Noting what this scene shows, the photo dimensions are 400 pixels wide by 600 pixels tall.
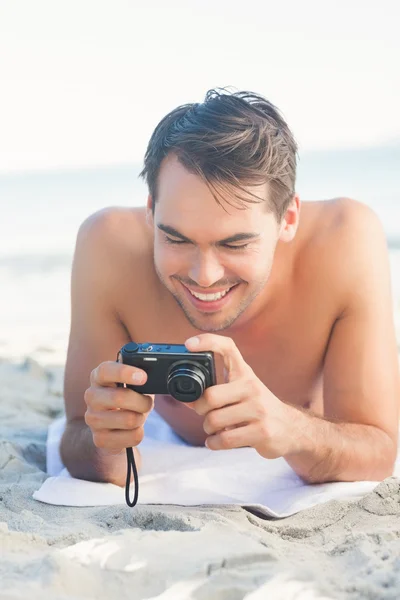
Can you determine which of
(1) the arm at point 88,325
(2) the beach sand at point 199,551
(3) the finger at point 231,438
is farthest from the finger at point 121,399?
(1) the arm at point 88,325

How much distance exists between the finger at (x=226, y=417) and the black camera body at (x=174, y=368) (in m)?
0.09

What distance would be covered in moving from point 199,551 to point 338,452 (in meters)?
0.90

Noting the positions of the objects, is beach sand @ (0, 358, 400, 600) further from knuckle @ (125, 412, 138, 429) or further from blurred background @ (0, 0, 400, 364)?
blurred background @ (0, 0, 400, 364)

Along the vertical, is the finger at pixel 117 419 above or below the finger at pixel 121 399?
below

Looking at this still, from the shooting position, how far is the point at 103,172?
19.6 m

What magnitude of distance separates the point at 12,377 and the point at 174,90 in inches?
719

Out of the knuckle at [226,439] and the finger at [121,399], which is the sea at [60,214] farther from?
the knuckle at [226,439]

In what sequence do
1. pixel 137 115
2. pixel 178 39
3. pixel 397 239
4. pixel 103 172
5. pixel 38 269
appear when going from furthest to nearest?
pixel 178 39, pixel 137 115, pixel 103 172, pixel 397 239, pixel 38 269

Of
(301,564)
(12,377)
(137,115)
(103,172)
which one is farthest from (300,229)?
(137,115)

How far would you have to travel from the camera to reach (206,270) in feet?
8.29

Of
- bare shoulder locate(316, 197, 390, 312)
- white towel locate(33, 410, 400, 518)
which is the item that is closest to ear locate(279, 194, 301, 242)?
bare shoulder locate(316, 197, 390, 312)

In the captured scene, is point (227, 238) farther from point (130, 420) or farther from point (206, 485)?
point (206, 485)

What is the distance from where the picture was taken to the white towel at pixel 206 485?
8.79ft

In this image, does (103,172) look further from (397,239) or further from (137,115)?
(397,239)
